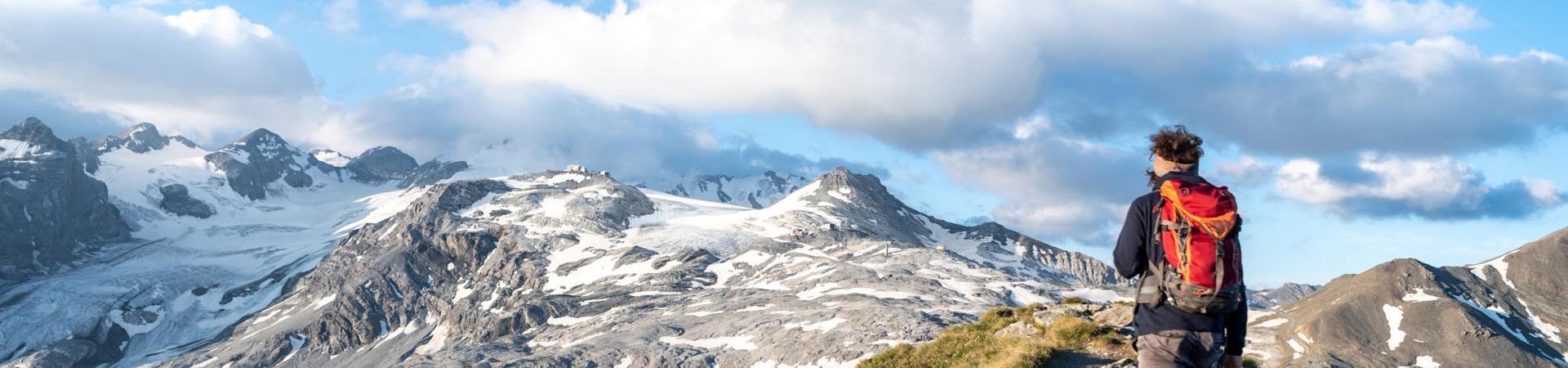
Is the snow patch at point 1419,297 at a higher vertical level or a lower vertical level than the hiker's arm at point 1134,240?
higher

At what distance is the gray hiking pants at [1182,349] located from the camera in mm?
12133

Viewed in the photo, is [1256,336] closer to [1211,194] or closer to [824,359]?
[1211,194]

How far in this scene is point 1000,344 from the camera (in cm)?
2616

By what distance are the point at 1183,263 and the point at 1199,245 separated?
0.28m

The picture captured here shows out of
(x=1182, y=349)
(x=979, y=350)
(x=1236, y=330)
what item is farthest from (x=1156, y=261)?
(x=979, y=350)

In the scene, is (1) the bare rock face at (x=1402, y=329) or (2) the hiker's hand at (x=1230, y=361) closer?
(2) the hiker's hand at (x=1230, y=361)

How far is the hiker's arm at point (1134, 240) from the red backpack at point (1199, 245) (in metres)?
0.22

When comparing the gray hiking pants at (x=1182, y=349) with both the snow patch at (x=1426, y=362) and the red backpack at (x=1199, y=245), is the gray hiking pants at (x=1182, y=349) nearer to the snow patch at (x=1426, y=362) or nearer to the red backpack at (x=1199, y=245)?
the red backpack at (x=1199, y=245)

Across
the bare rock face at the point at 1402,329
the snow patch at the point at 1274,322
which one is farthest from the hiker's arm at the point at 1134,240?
the snow patch at the point at 1274,322

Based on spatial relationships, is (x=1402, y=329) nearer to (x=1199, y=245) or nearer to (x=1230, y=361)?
(x=1230, y=361)

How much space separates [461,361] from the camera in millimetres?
168750

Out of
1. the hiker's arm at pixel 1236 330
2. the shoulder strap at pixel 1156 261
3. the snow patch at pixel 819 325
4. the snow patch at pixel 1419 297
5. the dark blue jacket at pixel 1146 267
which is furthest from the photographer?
the snow patch at pixel 1419 297

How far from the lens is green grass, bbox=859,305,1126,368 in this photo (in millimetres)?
22906

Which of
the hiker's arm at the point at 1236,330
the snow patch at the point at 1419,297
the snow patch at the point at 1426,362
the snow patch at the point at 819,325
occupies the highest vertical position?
the snow patch at the point at 1419,297
